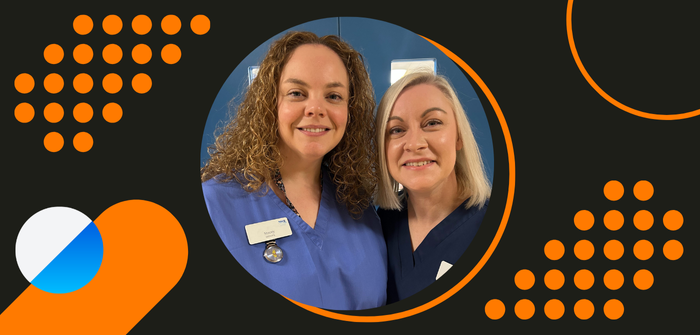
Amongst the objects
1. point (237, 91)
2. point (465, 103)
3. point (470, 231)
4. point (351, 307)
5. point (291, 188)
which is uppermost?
point (237, 91)

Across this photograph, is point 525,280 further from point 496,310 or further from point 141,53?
point 141,53

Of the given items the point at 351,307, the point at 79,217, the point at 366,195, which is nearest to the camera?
the point at 79,217

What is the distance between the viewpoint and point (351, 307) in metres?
1.83

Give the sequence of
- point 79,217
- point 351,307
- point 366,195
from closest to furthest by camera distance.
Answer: point 79,217 < point 351,307 < point 366,195

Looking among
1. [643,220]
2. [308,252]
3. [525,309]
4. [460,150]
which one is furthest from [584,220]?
[308,252]

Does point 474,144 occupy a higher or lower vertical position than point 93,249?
higher

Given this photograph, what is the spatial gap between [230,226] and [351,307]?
A: 0.67 meters

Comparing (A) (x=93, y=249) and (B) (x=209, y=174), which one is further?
(B) (x=209, y=174)

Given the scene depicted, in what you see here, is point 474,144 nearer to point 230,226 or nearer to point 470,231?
point 470,231

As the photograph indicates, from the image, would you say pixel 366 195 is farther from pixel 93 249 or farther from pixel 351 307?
pixel 93 249

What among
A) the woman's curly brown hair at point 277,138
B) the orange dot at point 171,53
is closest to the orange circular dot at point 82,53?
the orange dot at point 171,53

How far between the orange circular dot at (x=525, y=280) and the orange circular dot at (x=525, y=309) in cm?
6

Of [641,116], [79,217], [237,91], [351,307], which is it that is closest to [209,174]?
[237,91]

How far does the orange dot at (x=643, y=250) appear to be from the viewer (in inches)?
65.7
